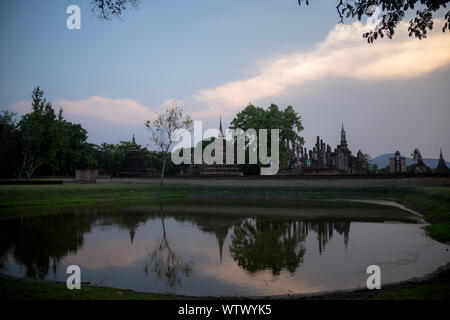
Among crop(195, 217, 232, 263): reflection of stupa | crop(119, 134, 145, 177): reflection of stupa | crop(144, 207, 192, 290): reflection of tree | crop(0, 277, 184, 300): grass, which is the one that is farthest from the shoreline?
crop(119, 134, 145, 177): reflection of stupa

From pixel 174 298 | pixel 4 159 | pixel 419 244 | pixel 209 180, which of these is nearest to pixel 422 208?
pixel 419 244

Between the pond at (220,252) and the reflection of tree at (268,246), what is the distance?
0.03 m

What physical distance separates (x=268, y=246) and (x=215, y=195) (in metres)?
28.7

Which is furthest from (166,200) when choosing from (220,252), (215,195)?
(220,252)

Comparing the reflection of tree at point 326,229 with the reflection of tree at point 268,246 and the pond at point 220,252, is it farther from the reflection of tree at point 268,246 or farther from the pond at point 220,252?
the reflection of tree at point 268,246

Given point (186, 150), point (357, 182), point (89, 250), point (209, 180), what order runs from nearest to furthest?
point (89, 250) → point (357, 182) → point (209, 180) → point (186, 150)

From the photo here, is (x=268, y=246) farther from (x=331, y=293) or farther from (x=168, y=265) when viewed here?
(x=331, y=293)

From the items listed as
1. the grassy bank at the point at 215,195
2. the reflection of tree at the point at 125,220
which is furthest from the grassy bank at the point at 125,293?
the reflection of tree at the point at 125,220

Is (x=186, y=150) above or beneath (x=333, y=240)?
above

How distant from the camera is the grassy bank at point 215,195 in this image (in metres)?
21.6

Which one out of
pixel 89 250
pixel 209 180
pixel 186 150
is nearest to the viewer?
pixel 89 250
